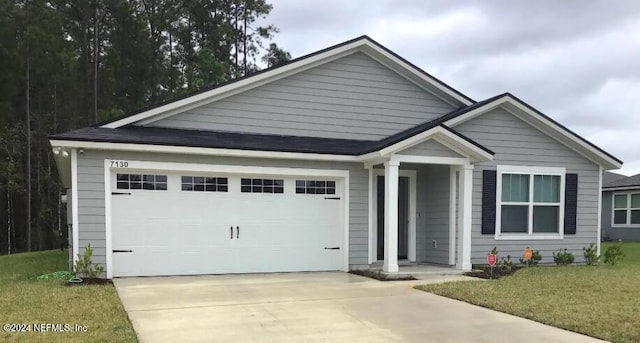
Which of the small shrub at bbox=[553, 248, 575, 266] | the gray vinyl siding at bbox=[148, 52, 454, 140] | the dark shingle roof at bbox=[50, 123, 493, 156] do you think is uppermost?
the gray vinyl siding at bbox=[148, 52, 454, 140]

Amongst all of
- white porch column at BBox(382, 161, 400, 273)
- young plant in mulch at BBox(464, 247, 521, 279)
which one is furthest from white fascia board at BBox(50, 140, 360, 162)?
young plant in mulch at BBox(464, 247, 521, 279)

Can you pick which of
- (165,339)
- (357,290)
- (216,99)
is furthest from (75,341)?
(216,99)

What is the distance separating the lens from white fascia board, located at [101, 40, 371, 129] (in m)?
10.4

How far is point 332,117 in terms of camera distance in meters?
11.7

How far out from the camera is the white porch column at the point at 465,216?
10422 mm

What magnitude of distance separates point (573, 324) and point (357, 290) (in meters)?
3.29

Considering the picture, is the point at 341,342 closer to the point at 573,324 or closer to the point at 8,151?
the point at 573,324

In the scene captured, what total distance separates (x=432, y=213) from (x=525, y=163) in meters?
2.46

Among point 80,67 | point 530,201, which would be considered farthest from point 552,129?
point 80,67

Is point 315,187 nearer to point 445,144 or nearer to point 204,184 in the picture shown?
point 204,184

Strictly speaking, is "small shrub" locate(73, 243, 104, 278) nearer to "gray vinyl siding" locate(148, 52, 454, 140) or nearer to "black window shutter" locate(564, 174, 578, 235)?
"gray vinyl siding" locate(148, 52, 454, 140)

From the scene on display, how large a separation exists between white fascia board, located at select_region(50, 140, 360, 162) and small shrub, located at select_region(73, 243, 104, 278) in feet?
5.79

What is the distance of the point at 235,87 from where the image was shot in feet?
35.7

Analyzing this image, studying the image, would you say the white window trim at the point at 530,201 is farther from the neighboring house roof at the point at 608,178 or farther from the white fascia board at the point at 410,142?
the neighboring house roof at the point at 608,178
